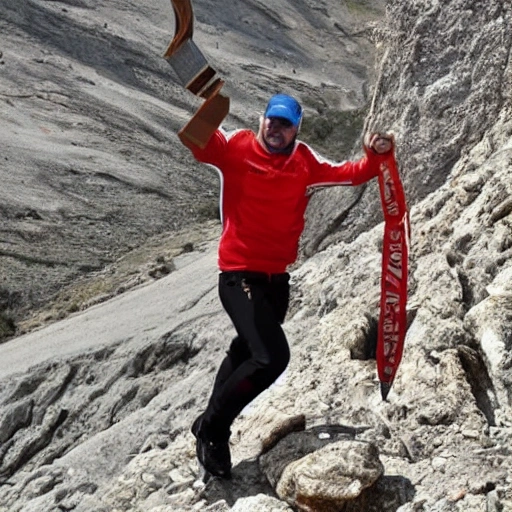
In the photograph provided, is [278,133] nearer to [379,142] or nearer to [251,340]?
[379,142]

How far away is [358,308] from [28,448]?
4.48 metres

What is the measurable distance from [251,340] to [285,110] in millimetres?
1227

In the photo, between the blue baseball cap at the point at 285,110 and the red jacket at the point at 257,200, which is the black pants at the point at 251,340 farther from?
the blue baseball cap at the point at 285,110

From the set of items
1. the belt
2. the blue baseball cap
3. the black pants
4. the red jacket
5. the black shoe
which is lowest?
the black shoe

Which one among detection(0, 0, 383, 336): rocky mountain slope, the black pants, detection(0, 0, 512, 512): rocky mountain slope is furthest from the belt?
detection(0, 0, 383, 336): rocky mountain slope

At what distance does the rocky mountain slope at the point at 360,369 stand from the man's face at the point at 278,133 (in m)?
1.55

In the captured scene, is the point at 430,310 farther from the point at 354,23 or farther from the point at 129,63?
the point at 354,23

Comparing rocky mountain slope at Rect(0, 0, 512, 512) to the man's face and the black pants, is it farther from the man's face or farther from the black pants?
the man's face

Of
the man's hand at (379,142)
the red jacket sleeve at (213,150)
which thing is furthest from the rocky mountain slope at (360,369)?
the red jacket sleeve at (213,150)

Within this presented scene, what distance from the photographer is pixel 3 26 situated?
118 ft

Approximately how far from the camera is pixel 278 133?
4910mm

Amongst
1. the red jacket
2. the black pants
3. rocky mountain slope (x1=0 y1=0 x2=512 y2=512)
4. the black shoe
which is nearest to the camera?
rocky mountain slope (x1=0 y1=0 x2=512 y2=512)

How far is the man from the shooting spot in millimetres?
4793

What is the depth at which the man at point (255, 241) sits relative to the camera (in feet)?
15.7
